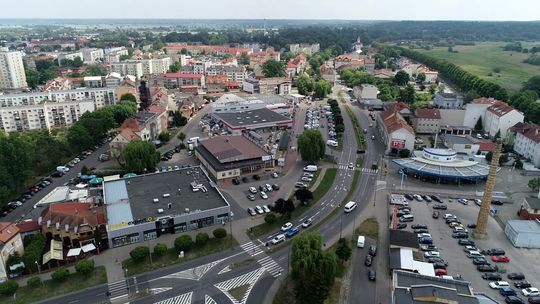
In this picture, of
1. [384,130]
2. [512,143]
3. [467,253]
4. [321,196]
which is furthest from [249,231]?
[512,143]

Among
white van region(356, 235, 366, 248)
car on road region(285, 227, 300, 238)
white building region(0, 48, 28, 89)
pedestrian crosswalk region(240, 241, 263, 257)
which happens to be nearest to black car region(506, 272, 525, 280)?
white van region(356, 235, 366, 248)

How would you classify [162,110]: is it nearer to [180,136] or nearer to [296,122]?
[180,136]

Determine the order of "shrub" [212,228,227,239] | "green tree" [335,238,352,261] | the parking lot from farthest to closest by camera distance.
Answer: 1. "shrub" [212,228,227,239]
2. "green tree" [335,238,352,261]
3. the parking lot

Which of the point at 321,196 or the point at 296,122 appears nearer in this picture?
the point at 321,196

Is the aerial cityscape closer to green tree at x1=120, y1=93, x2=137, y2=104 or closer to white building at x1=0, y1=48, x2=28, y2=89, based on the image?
green tree at x1=120, y1=93, x2=137, y2=104

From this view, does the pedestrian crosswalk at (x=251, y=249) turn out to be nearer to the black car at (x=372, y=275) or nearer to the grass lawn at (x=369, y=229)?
the black car at (x=372, y=275)

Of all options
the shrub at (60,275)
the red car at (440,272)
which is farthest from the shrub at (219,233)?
the red car at (440,272)

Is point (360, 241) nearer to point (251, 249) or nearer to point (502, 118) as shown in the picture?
point (251, 249)
